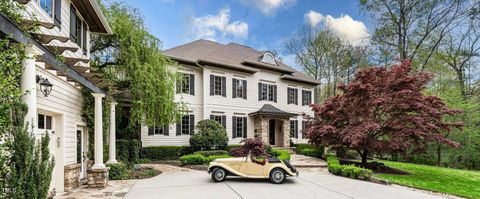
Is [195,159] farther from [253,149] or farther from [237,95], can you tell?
[237,95]

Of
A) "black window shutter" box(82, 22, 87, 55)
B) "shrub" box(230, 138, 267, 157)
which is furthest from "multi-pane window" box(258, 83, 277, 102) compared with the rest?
"black window shutter" box(82, 22, 87, 55)

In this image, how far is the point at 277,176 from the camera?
947cm

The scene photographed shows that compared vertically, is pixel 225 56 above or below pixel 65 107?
above

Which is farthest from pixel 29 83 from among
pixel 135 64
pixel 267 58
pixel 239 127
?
pixel 267 58

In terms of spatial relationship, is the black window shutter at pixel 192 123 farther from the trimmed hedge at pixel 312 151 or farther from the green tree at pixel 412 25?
the green tree at pixel 412 25

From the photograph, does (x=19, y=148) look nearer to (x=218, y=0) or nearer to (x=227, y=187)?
(x=227, y=187)

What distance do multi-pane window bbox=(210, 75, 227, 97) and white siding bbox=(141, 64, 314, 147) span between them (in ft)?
0.69

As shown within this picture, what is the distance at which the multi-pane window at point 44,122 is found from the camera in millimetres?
6836

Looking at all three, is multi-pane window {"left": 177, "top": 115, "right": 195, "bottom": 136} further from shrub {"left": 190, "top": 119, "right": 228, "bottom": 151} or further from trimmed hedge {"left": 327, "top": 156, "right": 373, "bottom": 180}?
trimmed hedge {"left": 327, "top": 156, "right": 373, "bottom": 180}

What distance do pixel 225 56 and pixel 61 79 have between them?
13.3 metres

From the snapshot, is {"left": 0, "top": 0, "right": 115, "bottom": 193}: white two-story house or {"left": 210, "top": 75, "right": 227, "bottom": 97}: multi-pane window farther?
{"left": 210, "top": 75, "right": 227, "bottom": 97}: multi-pane window

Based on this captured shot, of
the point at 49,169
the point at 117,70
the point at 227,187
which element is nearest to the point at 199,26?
the point at 117,70

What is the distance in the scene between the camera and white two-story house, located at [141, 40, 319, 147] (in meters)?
17.6

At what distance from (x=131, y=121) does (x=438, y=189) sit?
37.1 ft
